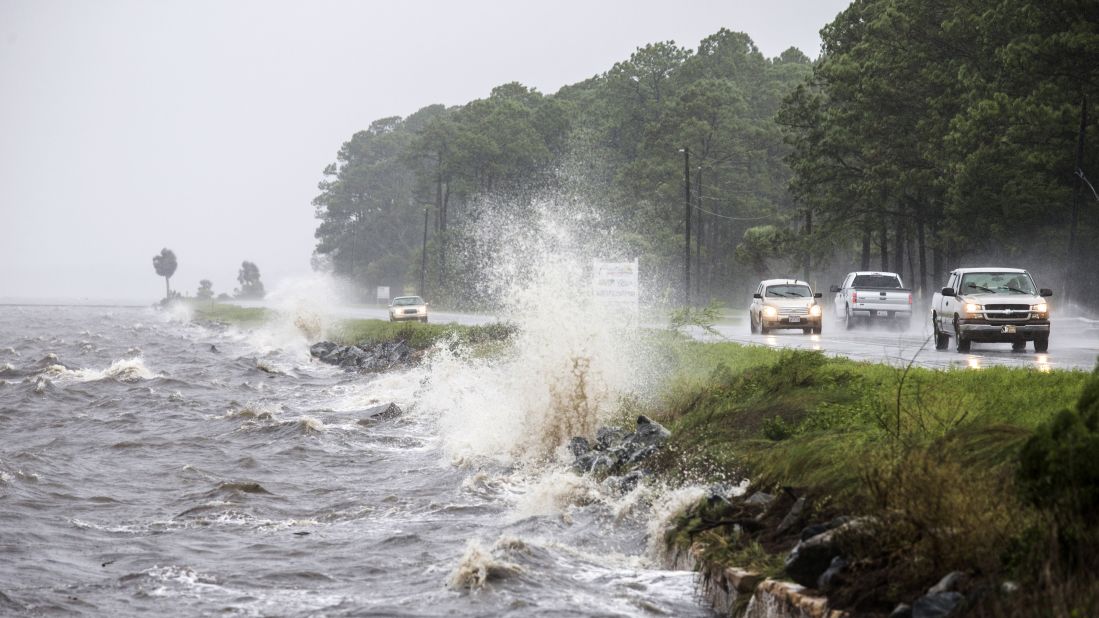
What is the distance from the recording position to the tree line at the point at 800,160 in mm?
42719

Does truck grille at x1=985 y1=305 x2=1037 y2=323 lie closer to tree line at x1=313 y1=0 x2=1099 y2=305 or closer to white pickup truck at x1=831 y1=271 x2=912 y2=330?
white pickup truck at x1=831 y1=271 x2=912 y2=330

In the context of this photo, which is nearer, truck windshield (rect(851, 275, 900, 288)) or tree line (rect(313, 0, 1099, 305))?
truck windshield (rect(851, 275, 900, 288))

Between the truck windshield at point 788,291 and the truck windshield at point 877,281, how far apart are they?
3.21 meters

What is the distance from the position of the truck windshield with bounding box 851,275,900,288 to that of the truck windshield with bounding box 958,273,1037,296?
13.3 meters

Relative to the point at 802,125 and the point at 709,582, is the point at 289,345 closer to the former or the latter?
the point at 802,125

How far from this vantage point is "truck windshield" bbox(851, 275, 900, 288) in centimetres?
4012

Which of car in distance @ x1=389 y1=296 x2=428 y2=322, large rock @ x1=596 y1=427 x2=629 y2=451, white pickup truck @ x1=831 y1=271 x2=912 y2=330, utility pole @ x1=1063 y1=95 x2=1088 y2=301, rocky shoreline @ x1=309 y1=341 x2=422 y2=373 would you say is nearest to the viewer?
large rock @ x1=596 y1=427 x2=629 y2=451

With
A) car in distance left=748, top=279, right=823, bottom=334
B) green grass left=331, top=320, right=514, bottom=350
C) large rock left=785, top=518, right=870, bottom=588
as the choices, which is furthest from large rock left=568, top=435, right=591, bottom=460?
car in distance left=748, top=279, right=823, bottom=334

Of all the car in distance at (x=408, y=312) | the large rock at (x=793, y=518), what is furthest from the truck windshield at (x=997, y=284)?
the car in distance at (x=408, y=312)

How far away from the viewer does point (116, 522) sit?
13500 mm

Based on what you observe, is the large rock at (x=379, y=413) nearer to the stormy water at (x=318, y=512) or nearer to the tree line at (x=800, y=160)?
the stormy water at (x=318, y=512)

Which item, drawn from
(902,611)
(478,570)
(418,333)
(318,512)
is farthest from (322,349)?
(902,611)

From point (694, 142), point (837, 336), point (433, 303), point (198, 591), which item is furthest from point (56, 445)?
point (433, 303)

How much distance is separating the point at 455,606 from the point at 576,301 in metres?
11.6
